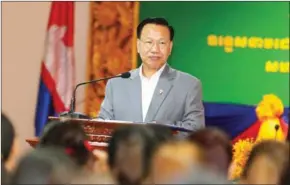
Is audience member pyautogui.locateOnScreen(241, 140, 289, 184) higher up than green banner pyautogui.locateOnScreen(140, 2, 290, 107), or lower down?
lower down

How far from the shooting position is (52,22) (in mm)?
6793

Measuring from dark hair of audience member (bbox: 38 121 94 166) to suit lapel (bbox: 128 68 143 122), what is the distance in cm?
185

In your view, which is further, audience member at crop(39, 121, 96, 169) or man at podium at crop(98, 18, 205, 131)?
man at podium at crop(98, 18, 205, 131)

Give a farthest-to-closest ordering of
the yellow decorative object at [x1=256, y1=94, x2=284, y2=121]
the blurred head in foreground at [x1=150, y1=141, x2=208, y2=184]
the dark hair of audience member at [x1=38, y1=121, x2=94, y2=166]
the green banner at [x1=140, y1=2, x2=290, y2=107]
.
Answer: the green banner at [x1=140, y1=2, x2=290, y2=107], the yellow decorative object at [x1=256, y1=94, x2=284, y2=121], the dark hair of audience member at [x1=38, y1=121, x2=94, y2=166], the blurred head in foreground at [x1=150, y1=141, x2=208, y2=184]

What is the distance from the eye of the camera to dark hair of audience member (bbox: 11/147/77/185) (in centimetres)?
182

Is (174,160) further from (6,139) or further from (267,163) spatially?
(6,139)

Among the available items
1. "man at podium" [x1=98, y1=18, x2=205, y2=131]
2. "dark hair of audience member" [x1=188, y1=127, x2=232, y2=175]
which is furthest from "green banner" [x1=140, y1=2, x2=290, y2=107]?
"dark hair of audience member" [x1=188, y1=127, x2=232, y2=175]

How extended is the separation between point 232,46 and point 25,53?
1.66 m

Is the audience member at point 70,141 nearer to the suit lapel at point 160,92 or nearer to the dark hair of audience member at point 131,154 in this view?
the dark hair of audience member at point 131,154

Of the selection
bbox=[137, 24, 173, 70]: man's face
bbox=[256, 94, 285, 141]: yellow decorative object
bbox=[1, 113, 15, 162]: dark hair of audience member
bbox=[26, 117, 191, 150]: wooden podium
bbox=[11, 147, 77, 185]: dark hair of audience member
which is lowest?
bbox=[256, 94, 285, 141]: yellow decorative object

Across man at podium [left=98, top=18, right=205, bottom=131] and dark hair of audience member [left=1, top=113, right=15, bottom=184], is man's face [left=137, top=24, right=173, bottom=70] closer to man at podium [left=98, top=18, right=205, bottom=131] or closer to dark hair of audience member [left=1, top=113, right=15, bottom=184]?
man at podium [left=98, top=18, right=205, bottom=131]

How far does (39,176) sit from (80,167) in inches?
6.2

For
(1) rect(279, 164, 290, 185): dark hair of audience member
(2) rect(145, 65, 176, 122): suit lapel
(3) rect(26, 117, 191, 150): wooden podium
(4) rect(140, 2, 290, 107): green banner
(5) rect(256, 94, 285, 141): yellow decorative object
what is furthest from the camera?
(4) rect(140, 2, 290, 107): green banner

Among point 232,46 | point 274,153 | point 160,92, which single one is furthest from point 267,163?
point 232,46
